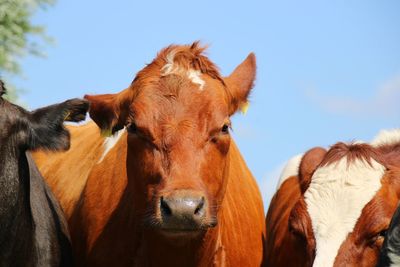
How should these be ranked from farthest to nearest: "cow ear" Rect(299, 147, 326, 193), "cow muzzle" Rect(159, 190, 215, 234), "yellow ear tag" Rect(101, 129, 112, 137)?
"cow ear" Rect(299, 147, 326, 193)
"yellow ear tag" Rect(101, 129, 112, 137)
"cow muzzle" Rect(159, 190, 215, 234)

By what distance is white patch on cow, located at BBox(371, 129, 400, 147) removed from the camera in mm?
8570

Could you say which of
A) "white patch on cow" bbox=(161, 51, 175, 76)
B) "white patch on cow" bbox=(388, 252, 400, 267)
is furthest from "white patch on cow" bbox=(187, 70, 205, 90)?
"white patch on cow" bbox=(388, 252, 400, 267)

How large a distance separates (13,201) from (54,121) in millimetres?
714

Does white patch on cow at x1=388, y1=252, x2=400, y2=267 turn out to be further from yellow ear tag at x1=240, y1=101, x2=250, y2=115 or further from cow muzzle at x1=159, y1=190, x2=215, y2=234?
yellow ear tag at x1=240, y1=101, x2=250, y2=115

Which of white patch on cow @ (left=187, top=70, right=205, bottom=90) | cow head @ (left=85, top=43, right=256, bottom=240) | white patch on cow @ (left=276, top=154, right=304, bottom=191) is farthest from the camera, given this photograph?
white patch on cow @ (left=276, top=154, right=304, bottom=191)

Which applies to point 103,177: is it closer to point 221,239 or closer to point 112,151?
point 112,151

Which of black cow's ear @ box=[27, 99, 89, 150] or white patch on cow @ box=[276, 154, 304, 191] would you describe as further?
white patch on cow @ box=[276, 154, 304, 191]

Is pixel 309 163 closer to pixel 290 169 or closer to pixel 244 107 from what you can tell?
pixel 244 107

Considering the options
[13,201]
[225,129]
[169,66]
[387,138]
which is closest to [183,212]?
[225,129]

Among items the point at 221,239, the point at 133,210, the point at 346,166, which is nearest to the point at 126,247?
the point at 133,210

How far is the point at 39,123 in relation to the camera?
712 centimetres

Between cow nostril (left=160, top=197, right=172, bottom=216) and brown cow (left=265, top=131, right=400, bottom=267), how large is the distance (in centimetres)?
129

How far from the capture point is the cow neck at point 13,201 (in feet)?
22.5

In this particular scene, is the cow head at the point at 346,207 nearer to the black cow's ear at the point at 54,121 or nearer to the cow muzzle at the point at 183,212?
the cow muzzle at the point at 183,212
